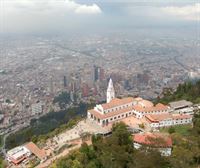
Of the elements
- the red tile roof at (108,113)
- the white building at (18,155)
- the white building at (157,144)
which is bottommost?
the white building at (18,155)

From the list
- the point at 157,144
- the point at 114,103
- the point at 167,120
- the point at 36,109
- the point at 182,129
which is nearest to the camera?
the point at 157,144

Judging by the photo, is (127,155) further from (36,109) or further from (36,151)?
(36,109)

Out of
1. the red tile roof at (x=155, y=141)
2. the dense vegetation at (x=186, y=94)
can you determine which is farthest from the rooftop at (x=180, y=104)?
the red tile roof at (x=155, y=141)

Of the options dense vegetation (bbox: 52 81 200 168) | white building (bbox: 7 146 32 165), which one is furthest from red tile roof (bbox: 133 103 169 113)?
white building (bbox: 7 146 32 165)

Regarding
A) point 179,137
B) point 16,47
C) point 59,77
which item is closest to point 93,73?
point 59,77

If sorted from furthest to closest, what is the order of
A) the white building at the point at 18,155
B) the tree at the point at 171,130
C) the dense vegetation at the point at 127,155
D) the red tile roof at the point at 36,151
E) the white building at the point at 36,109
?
the white building at the point at 36,109
the white building at the point at 18,155
the red tile roof at the point at 36,151
the tree at the point at 171,130
the dense vegetation at the point at 127,155

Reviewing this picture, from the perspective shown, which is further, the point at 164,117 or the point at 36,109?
the point at 36,109

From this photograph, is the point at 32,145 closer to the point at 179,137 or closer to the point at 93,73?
the point at 179,137

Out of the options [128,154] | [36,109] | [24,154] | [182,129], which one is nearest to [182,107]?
[182,129]

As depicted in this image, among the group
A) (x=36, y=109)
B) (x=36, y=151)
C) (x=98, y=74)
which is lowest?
(x=36, y=109)

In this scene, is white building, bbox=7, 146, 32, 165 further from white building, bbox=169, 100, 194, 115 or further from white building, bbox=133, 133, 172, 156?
white building, bbox=169, 100, 194, 115

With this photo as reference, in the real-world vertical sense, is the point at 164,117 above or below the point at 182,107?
above

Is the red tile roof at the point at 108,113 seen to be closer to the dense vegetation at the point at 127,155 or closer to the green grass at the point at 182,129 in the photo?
the green grass at the point at 182,129
